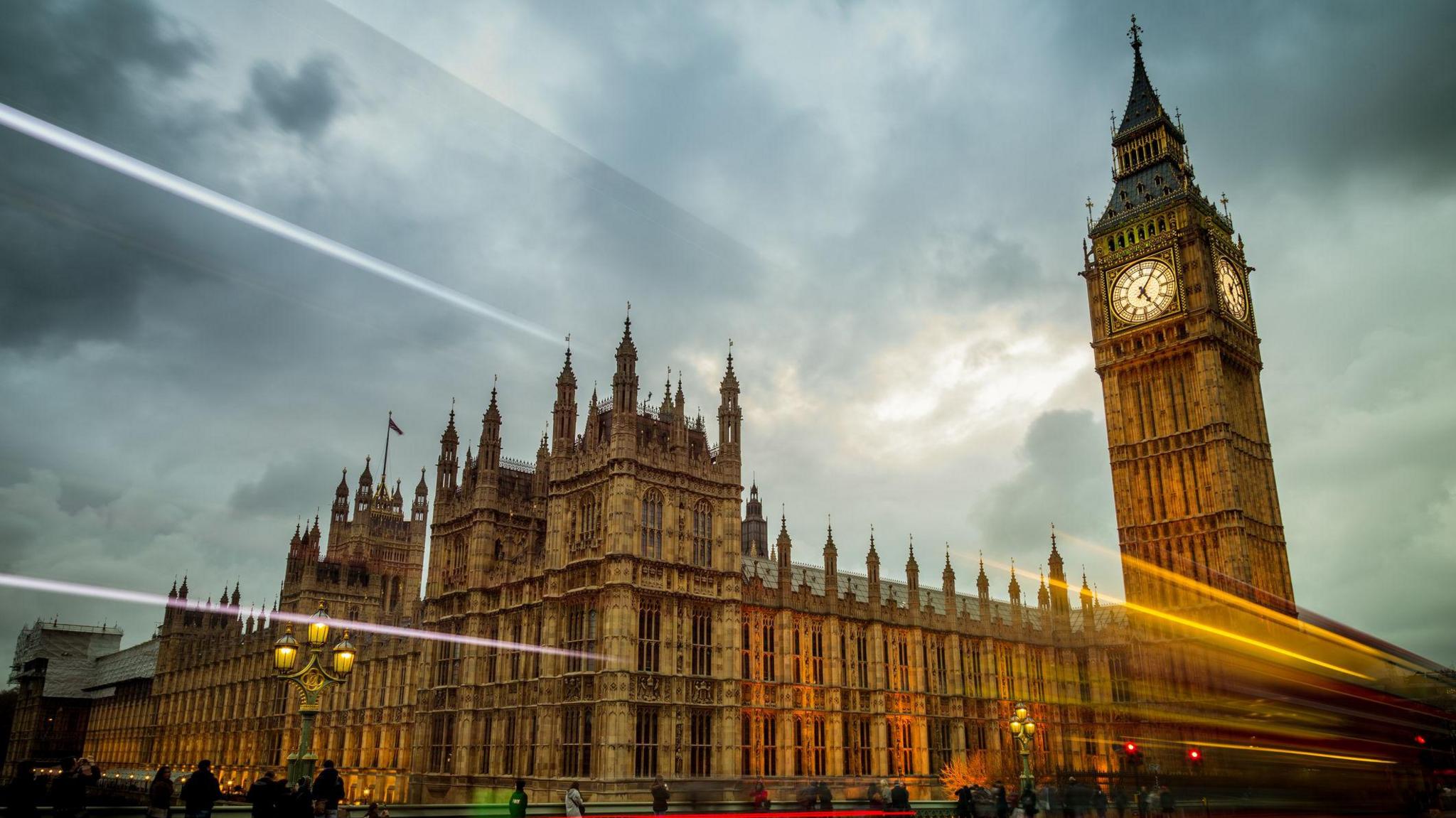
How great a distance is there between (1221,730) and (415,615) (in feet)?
161

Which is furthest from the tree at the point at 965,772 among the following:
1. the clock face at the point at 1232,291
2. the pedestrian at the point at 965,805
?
the clock face at the point at 1232,291

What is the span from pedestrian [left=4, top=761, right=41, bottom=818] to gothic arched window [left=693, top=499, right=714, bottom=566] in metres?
32.5

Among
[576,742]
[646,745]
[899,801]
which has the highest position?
[576,742]

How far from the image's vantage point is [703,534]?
4997 cm

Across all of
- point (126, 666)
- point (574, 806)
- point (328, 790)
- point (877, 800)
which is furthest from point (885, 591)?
point (126, 666)

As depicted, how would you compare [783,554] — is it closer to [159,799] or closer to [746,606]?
[746,606]

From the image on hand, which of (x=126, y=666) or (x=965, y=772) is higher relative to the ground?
(x=126, y=666)

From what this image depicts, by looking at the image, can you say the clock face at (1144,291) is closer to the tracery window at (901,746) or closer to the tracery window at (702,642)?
the tracery window at (901,746)

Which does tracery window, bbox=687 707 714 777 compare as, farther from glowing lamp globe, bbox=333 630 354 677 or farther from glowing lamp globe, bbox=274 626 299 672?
glowing lamp globe, bbox=274 626 299 672

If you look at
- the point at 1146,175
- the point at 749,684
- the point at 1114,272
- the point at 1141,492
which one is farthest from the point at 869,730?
the point at 1146,175

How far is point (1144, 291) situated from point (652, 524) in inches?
1867

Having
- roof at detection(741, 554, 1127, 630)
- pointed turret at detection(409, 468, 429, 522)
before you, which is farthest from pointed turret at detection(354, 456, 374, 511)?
roof at detection(741, 554, 1127, 630)

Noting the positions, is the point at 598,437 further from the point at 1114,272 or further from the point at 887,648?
the point at 1114,272

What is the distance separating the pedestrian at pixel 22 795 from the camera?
1834 cm
